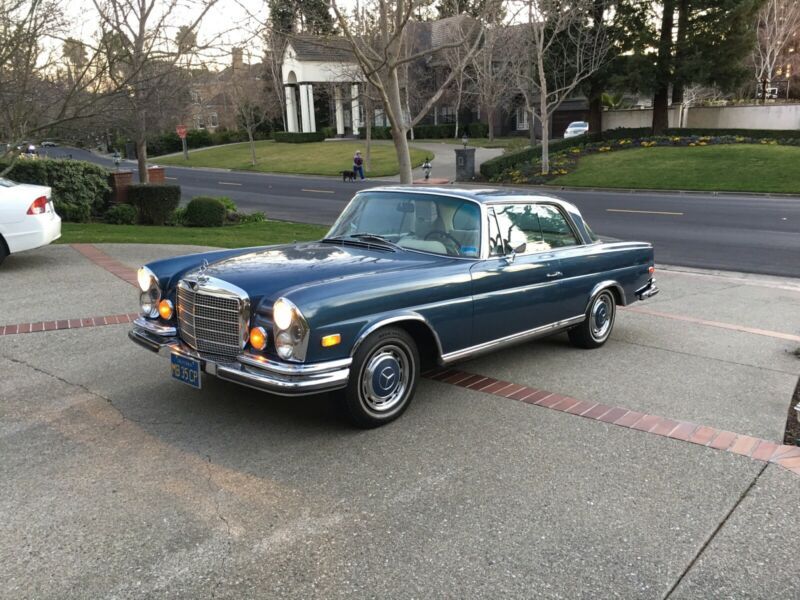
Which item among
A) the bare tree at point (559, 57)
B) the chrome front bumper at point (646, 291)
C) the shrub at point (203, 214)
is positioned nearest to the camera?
the chrome front bumper at point (646, 291)

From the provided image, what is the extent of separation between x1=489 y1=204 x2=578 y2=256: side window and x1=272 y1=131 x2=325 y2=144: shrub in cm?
5580

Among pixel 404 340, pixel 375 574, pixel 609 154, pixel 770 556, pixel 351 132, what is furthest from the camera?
pixel 351 132

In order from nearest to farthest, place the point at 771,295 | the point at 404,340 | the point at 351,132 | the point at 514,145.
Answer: the point at 404,340
the point at 771,295
the point at 514,145
the point at 351,132

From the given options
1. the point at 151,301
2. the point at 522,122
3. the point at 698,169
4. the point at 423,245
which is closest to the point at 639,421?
the point at 423,245

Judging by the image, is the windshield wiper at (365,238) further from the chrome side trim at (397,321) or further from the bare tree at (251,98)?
the bare tree at (251,98)

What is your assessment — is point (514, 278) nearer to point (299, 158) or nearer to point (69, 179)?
point (69, 179)

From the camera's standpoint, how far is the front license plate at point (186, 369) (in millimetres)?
4371

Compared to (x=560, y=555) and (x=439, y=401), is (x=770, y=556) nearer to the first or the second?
(x=560, y=555)

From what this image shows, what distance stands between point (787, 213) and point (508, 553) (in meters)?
18.5

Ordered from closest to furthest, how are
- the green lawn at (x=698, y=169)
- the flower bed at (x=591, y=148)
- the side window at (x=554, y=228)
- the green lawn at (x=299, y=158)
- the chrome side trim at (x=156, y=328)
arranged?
the chrome side trim at (x=156, y=328), the side window at (x=554, y=228), the green lawn at (x=698, y=169), the flower bed at (x=591, y=148), the green lawn at (x=299, y=158)

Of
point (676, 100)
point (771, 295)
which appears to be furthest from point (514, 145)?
point (771, 295)

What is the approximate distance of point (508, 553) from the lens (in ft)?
10.4

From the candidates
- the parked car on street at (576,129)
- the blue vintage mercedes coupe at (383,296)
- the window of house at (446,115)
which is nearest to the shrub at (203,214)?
the blue vintage mercedes coupe at (383,296)

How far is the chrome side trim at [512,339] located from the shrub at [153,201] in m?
12.2
